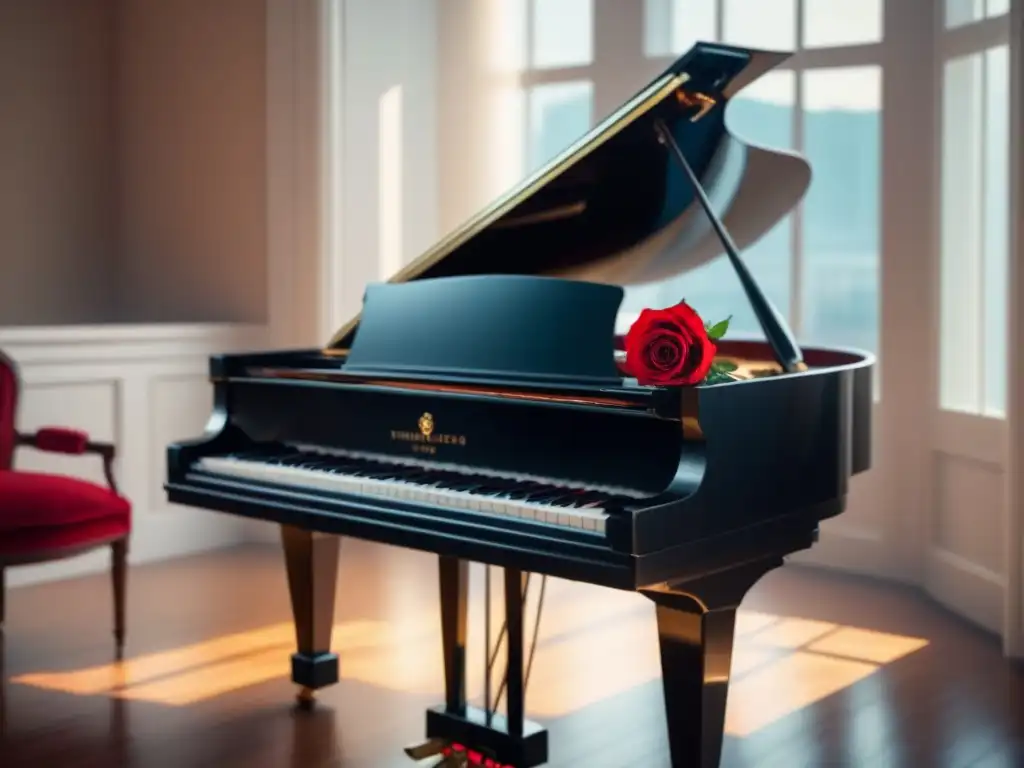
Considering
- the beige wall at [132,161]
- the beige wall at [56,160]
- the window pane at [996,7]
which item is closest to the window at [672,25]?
the window pane at [996,7]

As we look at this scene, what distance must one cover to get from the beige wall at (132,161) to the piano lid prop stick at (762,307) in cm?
303

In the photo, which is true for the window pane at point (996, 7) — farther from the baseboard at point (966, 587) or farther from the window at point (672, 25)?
the baseboard at point (966, 587)

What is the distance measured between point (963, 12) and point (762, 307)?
2289 mm

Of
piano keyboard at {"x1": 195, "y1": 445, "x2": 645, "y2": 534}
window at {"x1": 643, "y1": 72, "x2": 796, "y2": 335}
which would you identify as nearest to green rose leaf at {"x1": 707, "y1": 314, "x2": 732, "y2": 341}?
piano keyboard at {"x1": 195, "y1": 445, "x2": 645, "y2": 534}

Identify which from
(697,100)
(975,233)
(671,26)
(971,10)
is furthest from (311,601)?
(671,26)

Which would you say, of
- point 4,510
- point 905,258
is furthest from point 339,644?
point 905,258

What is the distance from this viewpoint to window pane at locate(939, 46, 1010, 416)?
14.4 ft

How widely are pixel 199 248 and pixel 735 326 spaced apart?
92.4 inches

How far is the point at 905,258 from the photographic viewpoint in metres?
5.00

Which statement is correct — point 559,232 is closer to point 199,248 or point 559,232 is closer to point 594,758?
point 594,758

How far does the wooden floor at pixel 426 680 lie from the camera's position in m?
3.13

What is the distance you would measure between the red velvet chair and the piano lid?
0.94 meters

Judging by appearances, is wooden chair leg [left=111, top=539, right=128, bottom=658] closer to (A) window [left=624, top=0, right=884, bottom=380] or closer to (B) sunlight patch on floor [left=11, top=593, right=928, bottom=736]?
(B) sunlight patch on floor [left=11, top=593, right=928, bottom=736]

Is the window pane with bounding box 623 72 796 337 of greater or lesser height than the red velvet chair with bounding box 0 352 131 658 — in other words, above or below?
above
